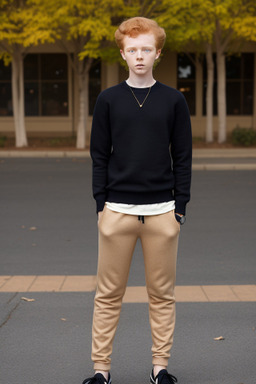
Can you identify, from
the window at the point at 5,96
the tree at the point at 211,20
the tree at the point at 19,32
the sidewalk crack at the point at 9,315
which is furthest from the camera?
the window at the point at 5,96

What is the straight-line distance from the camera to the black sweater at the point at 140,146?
335 cm

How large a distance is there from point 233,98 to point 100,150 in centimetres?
2963

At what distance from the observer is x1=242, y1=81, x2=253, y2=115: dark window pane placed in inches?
1268

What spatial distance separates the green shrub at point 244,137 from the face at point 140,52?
20.9 metres

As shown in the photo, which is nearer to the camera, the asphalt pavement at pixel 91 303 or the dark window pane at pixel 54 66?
the asphalt pavement at pixel 91 303

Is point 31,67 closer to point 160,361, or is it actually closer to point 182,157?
point 182,157

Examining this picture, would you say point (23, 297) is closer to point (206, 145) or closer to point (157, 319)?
point (157, 319)

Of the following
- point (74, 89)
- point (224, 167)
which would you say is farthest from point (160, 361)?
point (74, 89)

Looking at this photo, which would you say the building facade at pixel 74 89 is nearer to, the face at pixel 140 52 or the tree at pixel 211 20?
A: the tree at pixel 211 20

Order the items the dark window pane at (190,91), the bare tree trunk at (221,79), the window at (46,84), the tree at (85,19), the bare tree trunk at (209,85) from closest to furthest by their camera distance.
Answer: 1. the tree at (85,19)
2. the bare tree trunk at (221,79)
3. the bare tree trunk at (209,85)
4. the window at (46,84)
5. the dark window pane at (190,91)


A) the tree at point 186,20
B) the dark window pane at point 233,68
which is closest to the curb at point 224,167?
the tree at point 186,20

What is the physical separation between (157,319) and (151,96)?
1.18 meters

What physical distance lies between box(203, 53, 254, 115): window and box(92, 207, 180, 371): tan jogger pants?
29.0 meters

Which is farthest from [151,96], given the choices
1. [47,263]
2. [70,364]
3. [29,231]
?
[29,231]
